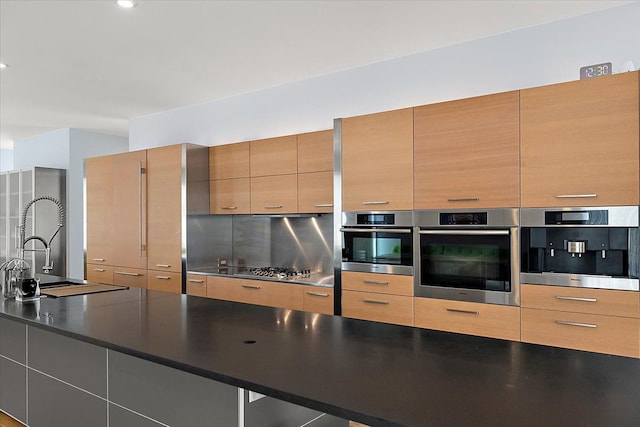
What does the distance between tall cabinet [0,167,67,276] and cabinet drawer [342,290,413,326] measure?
4.89 m

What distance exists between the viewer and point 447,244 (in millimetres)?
2943

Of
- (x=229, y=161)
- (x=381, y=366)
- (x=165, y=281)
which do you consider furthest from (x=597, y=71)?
(x=165, y=281)

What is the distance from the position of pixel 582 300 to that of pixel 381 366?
175cm

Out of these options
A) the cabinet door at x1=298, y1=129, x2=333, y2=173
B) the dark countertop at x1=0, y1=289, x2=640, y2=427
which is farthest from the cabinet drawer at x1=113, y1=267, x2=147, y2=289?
the dark countertop at x1=0, y1=289, x2=640, y2=427

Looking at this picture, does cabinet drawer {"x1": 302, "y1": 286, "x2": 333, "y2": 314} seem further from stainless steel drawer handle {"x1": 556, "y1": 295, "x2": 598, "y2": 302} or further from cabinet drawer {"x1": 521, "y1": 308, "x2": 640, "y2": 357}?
stainless steel drawer handle {"x1": 556, "y1": 295, "x2": 598, "y2": 302}

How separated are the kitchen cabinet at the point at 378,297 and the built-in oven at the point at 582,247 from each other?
2.60ft

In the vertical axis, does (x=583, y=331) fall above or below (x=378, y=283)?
below

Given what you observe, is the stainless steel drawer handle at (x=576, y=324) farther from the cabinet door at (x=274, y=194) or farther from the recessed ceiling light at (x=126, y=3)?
the recessed ceiling light at (x=126, y=3)

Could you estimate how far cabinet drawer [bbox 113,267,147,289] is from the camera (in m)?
4.75

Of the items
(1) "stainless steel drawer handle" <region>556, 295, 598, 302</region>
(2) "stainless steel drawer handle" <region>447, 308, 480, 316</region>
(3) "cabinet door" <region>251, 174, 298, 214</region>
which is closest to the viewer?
(1) "stainless steel drawer handle" <region>556, 295, 598, 302</region>

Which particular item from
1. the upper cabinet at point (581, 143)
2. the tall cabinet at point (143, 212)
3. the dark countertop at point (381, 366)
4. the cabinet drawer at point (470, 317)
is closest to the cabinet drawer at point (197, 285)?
the tall cabinet at point (143, 212)

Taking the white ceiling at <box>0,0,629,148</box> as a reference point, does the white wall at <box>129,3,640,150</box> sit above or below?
below

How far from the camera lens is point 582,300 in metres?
2.44

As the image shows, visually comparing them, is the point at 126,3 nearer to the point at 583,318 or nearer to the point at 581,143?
the point at 581,143
